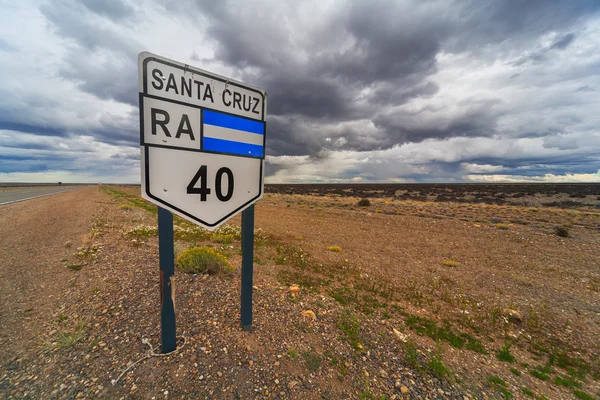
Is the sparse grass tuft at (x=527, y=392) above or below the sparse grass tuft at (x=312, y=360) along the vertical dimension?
below

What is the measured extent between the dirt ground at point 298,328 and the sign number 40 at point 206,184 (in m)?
2.05

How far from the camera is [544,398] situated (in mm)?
3361

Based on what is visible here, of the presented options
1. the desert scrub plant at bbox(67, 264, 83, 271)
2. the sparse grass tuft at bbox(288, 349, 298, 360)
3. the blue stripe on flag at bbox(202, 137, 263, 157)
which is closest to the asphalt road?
the desert scrub plant at bbox(67, 264, 83, 271)

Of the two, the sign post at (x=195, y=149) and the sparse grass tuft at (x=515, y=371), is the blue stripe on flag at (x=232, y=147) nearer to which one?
the sign post at (x=195, y=149)

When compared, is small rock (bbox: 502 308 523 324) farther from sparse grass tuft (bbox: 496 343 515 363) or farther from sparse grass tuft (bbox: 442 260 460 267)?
sparse grass tuft (bbox: 442 260 460 267)

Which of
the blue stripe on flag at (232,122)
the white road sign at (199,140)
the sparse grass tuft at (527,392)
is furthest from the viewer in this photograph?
the sparse grass tuft at (527,392)

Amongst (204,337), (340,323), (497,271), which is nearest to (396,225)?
(497,271)

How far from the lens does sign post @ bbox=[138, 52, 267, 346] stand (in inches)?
99.5

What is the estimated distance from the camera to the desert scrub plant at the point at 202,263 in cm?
589

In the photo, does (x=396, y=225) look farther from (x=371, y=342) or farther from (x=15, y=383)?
(x=15, y=383)

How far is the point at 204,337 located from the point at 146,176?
2.41 meters

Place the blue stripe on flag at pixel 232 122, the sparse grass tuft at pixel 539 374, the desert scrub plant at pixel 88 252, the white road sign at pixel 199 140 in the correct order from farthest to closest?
1. the desert scrub plant at pixel 88 252
2. the sparse grass tuft at pixel 539 374
3. the blue stripe on flag at pixel 232 122
4. the white road sign at pixel 199 140

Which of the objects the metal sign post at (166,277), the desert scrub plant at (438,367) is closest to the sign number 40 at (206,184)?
the metal sign post at (166,277)

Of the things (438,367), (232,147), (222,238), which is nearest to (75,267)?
(222,238)
